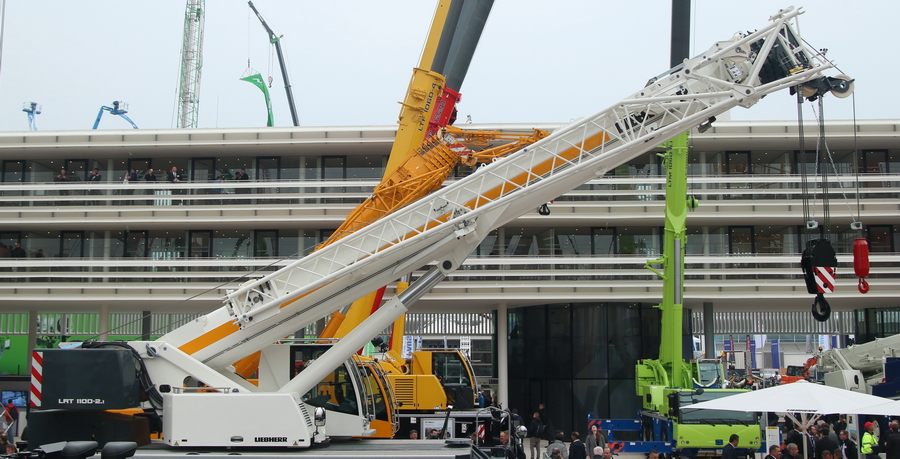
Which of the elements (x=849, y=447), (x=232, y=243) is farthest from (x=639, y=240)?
(x=232, y=243)

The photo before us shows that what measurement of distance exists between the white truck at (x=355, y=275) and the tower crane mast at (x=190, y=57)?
56.3m

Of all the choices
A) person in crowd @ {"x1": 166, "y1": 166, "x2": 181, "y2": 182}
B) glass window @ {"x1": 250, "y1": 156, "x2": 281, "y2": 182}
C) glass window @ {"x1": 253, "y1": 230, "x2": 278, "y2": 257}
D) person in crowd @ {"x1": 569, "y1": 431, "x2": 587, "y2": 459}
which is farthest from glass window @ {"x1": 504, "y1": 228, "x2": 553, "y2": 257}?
person in crowd @ {"x1": 569, "y1": 431, "x2": 587, "y2": 459}

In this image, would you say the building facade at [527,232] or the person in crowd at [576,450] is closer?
the person in crowd at [576,450]

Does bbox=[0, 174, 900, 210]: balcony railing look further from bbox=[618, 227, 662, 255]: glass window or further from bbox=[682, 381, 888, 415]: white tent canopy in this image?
bbox=[682, 381, 888, 415]: white tent canopy

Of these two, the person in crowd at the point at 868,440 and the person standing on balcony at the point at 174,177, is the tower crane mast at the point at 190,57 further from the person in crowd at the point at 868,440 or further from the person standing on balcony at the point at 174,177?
the person in crowd at the point at 868,440

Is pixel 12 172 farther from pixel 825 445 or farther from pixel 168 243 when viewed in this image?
pixel 825 445

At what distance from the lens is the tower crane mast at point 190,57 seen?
64.0 meters

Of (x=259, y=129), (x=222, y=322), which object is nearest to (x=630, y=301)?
(x=259, y=129)

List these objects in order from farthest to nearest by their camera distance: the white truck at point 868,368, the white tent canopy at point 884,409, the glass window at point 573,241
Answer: the glass window at point 573,241 → the white truck at point 868,368 → the white tent canopy at point 884,409

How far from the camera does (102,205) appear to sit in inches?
1233

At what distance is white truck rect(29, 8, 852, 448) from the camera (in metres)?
12.1

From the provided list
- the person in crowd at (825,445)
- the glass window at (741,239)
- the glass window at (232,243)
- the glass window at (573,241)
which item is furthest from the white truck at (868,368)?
the glass window at (232,243)

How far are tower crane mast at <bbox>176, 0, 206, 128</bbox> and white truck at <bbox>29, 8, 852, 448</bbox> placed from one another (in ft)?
185

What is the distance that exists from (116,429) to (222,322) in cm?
231
